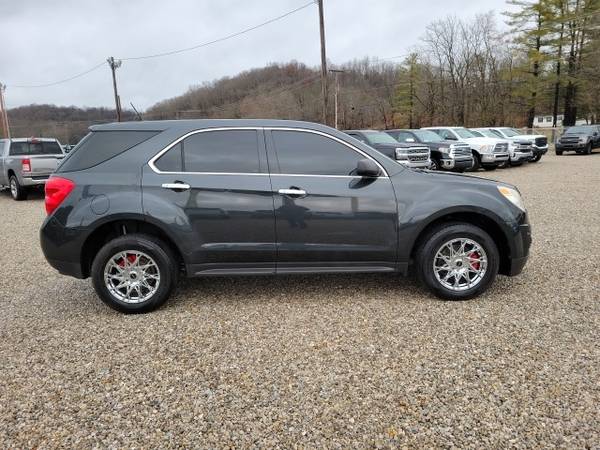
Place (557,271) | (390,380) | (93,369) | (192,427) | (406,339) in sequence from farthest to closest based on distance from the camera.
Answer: (557,271), (406,339), (93,369), (390,380), (192,427)

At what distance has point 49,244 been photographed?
3797mm

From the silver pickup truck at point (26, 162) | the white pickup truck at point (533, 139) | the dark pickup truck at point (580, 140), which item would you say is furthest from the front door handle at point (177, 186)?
the dark pickup truck at point (580, 140)

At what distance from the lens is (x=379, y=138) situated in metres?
15.3

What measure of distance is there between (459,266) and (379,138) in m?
11.9

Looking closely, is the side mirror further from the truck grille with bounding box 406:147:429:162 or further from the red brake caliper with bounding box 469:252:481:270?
the truck grille with bounding box 406:147:429:162

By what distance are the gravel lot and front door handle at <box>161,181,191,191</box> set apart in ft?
3.73

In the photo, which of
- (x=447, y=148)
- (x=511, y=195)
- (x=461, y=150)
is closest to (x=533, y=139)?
(x=461, y=150)

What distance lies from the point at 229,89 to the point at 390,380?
62194 mm

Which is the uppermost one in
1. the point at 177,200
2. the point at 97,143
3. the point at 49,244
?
the point at 97,143

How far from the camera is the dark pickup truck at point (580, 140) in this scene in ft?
81.0

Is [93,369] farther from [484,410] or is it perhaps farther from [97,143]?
[484,410]

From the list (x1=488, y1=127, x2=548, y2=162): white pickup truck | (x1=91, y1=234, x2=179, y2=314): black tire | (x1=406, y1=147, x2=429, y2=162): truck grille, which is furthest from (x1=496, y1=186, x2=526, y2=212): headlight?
(x1=488, y1=127, x2=548, y2=162): white pickup truck

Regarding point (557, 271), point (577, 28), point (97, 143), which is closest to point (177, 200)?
point (97, 143)

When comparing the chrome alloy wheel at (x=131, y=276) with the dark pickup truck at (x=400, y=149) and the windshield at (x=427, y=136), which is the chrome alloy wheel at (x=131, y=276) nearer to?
the dark pickup truck at (x=400, y=149)
